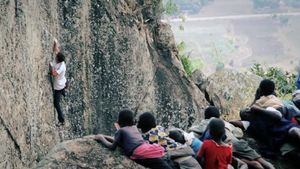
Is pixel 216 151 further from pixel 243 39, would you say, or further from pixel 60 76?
pixel 243 39

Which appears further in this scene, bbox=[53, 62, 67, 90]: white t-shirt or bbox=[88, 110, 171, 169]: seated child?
bbox=[53, 62, 67, 90]: white t-shirt

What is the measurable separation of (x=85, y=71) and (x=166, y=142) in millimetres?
8025

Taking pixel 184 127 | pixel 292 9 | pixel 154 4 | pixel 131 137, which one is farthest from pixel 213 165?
pixel 292 9

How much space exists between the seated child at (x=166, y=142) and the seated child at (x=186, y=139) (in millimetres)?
322

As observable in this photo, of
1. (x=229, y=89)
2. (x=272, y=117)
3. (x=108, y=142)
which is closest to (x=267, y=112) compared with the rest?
(x=272, y=117)

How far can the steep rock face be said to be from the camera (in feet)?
33.2

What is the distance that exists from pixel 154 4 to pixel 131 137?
12190 millimetres

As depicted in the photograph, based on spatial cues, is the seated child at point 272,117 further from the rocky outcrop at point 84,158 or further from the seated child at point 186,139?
the rocky outcrop at point 84,158

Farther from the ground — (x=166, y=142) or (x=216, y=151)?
(x=166, y=142)

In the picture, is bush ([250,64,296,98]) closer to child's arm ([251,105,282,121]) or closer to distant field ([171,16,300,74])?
child's arm ([251,105,282,121])

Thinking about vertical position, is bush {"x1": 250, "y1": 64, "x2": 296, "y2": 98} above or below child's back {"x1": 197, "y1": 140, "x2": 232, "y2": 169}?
below

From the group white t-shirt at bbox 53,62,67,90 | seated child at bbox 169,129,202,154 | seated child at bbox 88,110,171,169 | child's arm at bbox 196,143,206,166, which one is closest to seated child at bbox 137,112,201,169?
child's arm at bbox 196,143,206,166

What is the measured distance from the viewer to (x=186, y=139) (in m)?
6.99

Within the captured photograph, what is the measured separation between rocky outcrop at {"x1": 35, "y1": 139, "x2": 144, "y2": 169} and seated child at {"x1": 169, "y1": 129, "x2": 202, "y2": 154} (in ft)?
2.83
